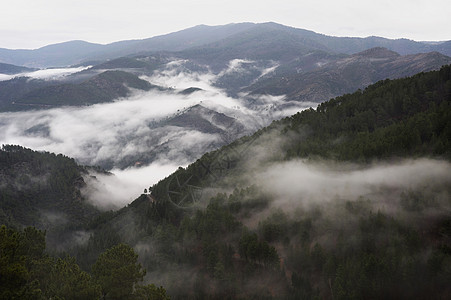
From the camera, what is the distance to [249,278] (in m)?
104

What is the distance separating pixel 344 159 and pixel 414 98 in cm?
5460

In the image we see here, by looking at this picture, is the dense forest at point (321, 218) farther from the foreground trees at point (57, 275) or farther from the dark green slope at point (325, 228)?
the foreground trees at point (57, 275)

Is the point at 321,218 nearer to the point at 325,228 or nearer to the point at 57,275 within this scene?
the point at 325,228

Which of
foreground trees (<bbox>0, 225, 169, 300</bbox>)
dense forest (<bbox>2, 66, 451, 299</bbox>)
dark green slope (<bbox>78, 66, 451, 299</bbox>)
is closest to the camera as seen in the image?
foreground trees (<bbox>0, 225, 169, 300</bbox>)

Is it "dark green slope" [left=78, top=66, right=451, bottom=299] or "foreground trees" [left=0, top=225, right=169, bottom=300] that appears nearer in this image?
"foreground trees" [left=0, top=225, right=169, bottom=300]

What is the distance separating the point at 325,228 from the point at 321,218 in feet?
18.1

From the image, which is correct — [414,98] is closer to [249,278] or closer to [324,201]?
[324,201]

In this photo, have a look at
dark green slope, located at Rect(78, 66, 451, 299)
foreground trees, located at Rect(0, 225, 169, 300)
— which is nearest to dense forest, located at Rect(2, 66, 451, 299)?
dark green slope, located at Rect(78, 66, 451, 299)

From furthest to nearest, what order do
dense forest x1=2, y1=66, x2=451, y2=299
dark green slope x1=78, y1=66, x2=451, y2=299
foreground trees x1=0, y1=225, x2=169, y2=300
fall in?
dense forest x1=2, y1=66, x2=451, y2=299 → dark green slope x1=78, y1=66, x2=451, y2=299 → foreground trees x1=0, y1=225, x2=169, y2=300

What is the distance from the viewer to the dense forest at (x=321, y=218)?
87.1m

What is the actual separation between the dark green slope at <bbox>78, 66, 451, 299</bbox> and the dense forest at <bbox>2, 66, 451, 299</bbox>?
0.41 m

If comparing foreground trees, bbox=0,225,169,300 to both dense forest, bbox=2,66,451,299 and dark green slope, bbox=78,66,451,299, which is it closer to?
dense forest, bbox=2,66,451,299

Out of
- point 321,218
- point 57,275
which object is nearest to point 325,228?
point 321,218

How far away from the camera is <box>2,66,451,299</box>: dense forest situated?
8712 centimetres
